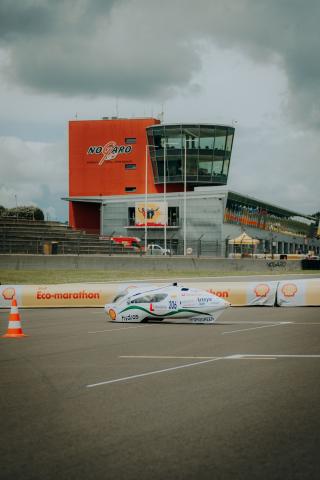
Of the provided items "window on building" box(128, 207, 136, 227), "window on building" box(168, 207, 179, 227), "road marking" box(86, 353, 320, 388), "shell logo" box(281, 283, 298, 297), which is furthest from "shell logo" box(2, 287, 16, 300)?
"window on building" box(128, 207, 136, 227)

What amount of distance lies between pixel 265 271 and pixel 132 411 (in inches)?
1863

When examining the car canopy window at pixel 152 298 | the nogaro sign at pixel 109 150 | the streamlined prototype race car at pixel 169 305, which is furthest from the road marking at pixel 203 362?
the nogaro sign at pixel 109 150

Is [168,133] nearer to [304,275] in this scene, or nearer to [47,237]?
[47,237]

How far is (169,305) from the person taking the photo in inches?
868

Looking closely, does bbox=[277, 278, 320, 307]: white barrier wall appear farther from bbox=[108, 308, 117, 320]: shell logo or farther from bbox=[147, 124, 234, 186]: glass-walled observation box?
bbox=[147, 124, 234, 186]: glass-walled observation box

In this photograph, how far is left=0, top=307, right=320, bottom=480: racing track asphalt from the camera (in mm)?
6328

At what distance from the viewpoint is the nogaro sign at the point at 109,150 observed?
302ft

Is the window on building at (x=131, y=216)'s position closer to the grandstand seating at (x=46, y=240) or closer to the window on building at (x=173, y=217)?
the window on building at (x=173, y=217)

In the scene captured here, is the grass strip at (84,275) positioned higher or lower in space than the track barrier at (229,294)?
higher

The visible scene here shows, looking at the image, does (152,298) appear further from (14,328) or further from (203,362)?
(203,362)

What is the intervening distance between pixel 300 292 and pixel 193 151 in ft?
190

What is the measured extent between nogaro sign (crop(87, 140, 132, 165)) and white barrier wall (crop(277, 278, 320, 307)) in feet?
210

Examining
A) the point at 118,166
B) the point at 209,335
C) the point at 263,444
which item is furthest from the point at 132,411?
the point at 118,166

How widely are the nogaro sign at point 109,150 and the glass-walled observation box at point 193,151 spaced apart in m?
4.48
